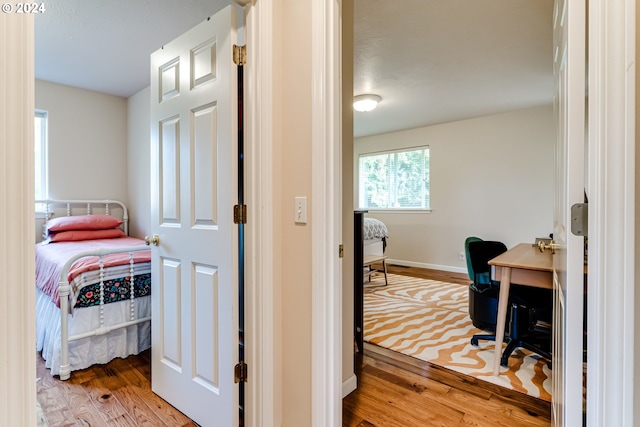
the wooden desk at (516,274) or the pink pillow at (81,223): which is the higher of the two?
the pink pillow at (81,223)

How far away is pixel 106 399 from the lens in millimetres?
1808

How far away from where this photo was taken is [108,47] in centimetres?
268

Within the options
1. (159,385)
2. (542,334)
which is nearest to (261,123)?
(159,385)

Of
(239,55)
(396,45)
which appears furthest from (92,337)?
(396,45)

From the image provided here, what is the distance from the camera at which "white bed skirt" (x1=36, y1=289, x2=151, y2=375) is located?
6.82 feet

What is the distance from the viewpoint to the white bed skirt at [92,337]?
6.82 feet

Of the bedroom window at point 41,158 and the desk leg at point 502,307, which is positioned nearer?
the desk leg at point 502,307

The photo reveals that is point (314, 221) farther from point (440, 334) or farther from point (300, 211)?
point (440, 334)

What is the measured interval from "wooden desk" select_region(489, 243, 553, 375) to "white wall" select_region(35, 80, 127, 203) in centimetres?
434

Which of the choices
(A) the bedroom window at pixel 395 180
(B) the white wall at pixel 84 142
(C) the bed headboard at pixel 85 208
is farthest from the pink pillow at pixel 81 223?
(A) the bedroom window at pixel 395 180

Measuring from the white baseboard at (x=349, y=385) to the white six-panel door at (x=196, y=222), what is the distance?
2.18ft

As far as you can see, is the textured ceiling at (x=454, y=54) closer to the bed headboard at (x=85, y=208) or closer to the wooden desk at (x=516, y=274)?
the wooden desk at (x=516, y=274)

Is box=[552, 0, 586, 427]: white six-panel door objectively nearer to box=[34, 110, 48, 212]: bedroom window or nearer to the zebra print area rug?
the zebra print area rug

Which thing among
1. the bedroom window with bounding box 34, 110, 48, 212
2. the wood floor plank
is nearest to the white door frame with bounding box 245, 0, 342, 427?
the wood floor plank
